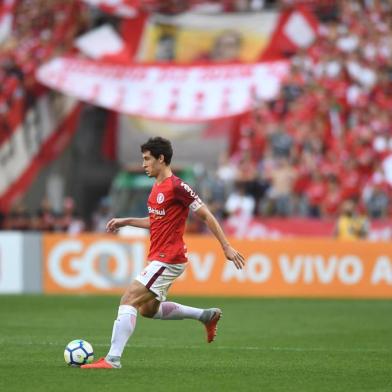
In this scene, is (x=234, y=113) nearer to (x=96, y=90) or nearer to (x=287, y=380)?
(x=96, y=90)

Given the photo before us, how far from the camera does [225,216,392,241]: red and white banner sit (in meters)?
24.6

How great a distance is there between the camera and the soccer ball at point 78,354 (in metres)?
10.4

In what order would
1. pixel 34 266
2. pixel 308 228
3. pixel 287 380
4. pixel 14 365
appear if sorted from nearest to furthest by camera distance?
pixel 287 380 < pixel 14 365 < pixel 34 266 < pixel 308 228

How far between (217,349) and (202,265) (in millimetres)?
10379

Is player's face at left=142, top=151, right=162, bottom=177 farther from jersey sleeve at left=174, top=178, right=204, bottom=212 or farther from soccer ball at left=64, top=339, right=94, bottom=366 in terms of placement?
soccer ball at left=64, top=339, right=94, bottom=366

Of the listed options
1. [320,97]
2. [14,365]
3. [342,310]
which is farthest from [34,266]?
[14,365]

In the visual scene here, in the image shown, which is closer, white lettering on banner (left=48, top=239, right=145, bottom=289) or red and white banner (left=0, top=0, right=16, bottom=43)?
white lettering on banner (left=48, top=239, right=145, bottom=289)

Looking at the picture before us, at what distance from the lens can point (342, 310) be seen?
18984mm

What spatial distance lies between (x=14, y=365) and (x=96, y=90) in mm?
18658

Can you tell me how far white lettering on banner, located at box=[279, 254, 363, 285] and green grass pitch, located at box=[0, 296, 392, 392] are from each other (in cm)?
255

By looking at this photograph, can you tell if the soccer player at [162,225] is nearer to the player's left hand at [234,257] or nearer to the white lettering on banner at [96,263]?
the player's left hand at [234,257]

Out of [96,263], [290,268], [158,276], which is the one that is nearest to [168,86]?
[96,263]

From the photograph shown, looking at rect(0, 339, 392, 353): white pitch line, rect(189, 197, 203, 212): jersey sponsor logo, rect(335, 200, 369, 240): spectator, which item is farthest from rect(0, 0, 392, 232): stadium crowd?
rect(189, 197, 203, 212): jersey sponsor logo

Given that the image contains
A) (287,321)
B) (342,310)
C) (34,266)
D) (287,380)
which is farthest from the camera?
(34,266)
